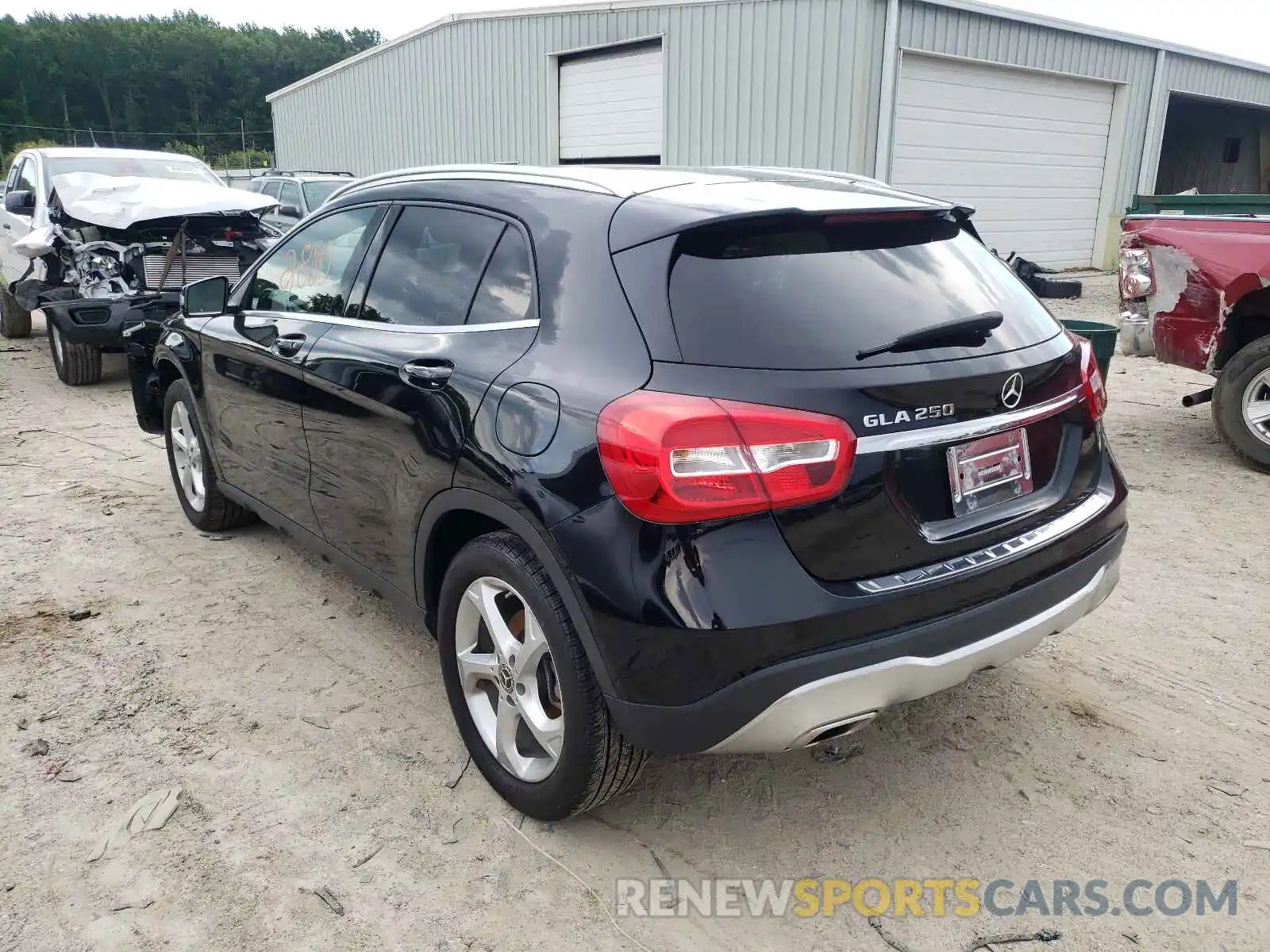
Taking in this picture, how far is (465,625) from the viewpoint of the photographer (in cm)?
282

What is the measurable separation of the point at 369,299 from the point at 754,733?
1955 millimetres

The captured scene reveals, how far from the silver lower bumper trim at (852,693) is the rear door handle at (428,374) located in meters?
Result: 1.27

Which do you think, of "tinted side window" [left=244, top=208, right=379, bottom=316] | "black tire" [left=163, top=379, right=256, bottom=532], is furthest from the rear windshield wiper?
"black tire" [left=163, top=379, right=256, bottom=532]

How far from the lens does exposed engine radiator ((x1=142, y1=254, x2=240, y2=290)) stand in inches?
348

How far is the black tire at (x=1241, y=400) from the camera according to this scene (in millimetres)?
5711

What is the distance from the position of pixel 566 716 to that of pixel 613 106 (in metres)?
14.7

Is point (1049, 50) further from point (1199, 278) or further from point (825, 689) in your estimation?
point (825, 689)

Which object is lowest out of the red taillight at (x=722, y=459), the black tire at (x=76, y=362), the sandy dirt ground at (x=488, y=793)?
the sandy dirt ground at (x=488, y=793)

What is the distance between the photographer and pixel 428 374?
9.18ft

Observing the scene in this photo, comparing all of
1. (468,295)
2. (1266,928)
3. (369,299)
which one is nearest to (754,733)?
(1266,928)

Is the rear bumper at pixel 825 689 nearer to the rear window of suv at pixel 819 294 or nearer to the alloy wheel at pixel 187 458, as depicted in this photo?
the rear window of suv at pixel 819 294

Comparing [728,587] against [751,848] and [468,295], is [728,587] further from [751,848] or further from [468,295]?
[468,295]

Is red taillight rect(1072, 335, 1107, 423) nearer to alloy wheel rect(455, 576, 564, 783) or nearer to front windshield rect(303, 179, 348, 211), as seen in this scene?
alloy wheel rect(455, 576, 564, 783)

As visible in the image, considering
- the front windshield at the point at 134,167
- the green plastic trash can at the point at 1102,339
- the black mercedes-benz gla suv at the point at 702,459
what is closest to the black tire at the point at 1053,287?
the green plastic trash can at the point at 1102,339
